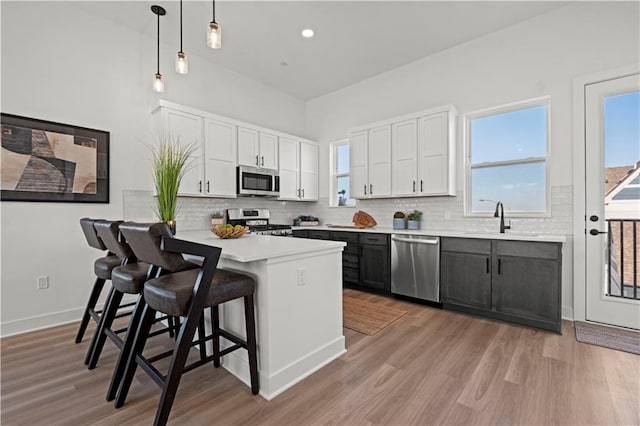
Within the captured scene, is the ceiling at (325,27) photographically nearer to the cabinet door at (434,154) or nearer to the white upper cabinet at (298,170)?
the cabinet door at (434,154)

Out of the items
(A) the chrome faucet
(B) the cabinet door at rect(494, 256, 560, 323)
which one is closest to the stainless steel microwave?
(A) the chrome faucet

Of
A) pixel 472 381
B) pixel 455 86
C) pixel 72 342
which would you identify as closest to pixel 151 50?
pixel 72 342

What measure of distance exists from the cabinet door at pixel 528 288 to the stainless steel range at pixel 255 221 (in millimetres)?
2911

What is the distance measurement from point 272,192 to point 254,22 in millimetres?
2310

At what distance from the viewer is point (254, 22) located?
3.45m

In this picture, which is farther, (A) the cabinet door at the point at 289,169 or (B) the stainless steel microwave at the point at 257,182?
(A) the cabinet door at the point at 289,169

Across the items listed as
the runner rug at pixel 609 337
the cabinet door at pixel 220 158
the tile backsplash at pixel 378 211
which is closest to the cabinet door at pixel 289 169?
the tile backsplash at pixel 378 211

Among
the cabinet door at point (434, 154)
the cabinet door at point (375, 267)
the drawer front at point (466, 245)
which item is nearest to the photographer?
the drawer front at point (466, 245)

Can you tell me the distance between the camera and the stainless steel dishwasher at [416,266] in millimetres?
3465

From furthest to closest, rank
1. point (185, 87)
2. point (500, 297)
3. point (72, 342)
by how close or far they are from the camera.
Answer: point (185, 87) → point (500, 297) → point (72, 342)

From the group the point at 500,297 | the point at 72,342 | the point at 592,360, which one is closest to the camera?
the point at 592,360

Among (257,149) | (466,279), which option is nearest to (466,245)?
(466,279)

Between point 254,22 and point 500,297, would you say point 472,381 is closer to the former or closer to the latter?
point 500,297

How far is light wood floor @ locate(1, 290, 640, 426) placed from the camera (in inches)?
64.5
